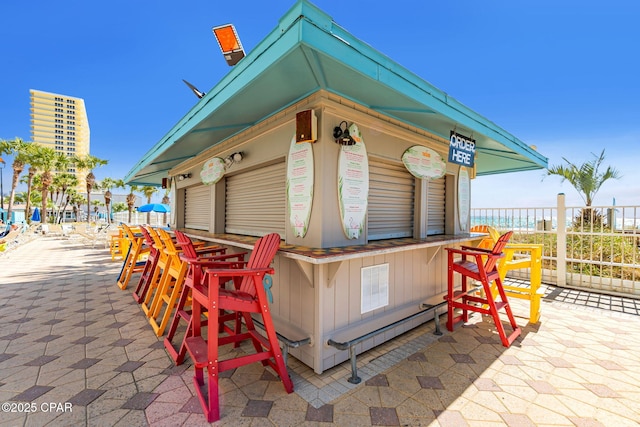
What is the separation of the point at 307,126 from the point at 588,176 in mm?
10027

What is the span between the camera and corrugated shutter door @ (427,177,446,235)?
451 cm

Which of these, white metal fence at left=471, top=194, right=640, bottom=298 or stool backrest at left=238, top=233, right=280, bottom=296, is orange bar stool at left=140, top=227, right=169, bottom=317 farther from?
white metal fence at left=471, top=194, right=640, bottom=298

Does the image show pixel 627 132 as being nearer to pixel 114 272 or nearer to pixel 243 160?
pixel 243 160

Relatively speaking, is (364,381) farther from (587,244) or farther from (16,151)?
(16,151)

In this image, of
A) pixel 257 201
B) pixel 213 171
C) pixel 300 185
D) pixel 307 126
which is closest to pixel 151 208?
pixel 213 171

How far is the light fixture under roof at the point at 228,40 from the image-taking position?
14.3ft

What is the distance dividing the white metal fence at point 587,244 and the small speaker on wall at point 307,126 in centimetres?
590

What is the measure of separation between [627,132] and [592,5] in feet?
55.5

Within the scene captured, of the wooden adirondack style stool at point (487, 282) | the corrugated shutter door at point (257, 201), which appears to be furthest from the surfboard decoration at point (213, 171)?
the wooden adirondack style stool at point (487, 282)

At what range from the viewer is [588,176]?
26.8 ft

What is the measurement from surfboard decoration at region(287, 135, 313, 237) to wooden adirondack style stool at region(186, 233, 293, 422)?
1.96 ft

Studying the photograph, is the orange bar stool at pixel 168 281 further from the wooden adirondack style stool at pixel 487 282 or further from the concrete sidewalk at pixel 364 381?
the wooden adirondack style stool at pixel 487 282

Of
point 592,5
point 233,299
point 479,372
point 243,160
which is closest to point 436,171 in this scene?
point 479,372

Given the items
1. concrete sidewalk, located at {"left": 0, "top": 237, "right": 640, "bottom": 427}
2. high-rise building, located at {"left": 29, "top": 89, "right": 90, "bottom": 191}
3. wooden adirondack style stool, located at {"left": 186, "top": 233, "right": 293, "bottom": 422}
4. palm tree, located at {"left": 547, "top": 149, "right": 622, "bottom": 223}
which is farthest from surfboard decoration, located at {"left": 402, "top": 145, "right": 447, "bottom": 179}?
high-rise building, located at {"left": 29, "top": 89, "right": 90, "bottom": 191}
